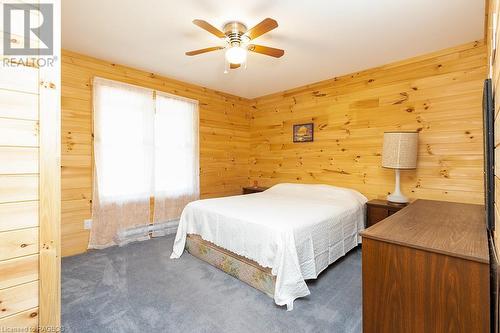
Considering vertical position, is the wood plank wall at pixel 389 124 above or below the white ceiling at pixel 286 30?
below

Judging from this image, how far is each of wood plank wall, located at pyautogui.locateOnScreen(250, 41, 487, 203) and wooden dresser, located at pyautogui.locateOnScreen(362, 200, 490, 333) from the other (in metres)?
1.52

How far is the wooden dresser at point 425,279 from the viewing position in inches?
42.8

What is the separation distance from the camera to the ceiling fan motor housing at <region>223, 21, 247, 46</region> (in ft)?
7.20

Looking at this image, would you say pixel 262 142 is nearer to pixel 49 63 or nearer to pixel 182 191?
pixel 182 191

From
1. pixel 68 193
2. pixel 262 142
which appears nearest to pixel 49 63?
pixel 68 193

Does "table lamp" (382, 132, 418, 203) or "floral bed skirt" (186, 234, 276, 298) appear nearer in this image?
"floral bed skirt" (186, 234, 276, 298)

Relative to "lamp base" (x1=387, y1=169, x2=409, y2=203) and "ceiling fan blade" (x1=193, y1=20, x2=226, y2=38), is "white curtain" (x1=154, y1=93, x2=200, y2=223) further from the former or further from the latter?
"lamp base" (x1=387, y1=169, x2=409, y2=203)

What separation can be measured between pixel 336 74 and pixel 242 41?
5.95 feet

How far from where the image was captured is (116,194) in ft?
10.3

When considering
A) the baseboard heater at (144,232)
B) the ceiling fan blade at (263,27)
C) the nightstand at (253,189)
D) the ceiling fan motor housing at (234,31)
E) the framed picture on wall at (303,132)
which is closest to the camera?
the ceiling fan blade at (263,27)

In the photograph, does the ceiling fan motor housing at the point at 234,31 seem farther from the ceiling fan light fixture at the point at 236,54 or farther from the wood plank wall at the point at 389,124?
the wood plank wall at the point at 389,124

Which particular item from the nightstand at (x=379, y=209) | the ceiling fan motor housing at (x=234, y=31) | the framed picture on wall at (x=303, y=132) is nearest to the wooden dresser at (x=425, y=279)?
the nightstand at (x=379, y=209)

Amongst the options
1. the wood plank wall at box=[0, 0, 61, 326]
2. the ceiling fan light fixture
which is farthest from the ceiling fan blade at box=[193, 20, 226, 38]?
the wood plank wall at box=[0, 0, 61, 326]

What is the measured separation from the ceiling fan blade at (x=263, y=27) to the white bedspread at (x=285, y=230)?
1.61 m
